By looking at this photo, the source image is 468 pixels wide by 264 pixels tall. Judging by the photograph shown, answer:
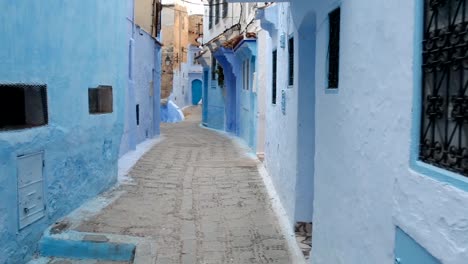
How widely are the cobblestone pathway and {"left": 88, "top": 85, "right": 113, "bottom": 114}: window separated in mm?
1467

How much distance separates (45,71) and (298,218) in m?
3.60

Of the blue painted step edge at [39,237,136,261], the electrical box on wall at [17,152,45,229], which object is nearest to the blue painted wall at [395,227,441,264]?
the blue painted step edge at [39,237,136,261]

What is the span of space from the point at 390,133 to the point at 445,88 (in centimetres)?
59

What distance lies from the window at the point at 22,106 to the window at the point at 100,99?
4.82 feet

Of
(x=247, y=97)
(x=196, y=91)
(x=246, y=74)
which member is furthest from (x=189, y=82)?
(x=247, y=97)

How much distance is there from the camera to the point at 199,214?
7.31 meters

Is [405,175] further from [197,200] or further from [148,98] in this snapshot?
[148,98]

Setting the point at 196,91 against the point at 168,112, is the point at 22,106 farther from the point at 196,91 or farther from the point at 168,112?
the point at 196,91

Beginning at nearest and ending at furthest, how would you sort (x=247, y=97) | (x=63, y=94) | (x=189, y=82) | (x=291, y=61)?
(x=63, y=94) < (x=291, y=61) < (x=247, y=97) < (x=189, y=82)

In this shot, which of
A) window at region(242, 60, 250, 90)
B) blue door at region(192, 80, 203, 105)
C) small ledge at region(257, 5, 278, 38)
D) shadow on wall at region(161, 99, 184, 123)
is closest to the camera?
small ledge at region(257, 5, 278, 38)

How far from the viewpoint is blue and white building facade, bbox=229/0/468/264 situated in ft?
6.93

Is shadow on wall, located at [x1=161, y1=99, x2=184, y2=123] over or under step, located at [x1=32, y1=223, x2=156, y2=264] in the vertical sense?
over

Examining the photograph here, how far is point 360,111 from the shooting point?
133 inches

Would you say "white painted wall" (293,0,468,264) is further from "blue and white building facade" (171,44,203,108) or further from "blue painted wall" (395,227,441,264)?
"blue and white building facade" (171,44,203,108)
